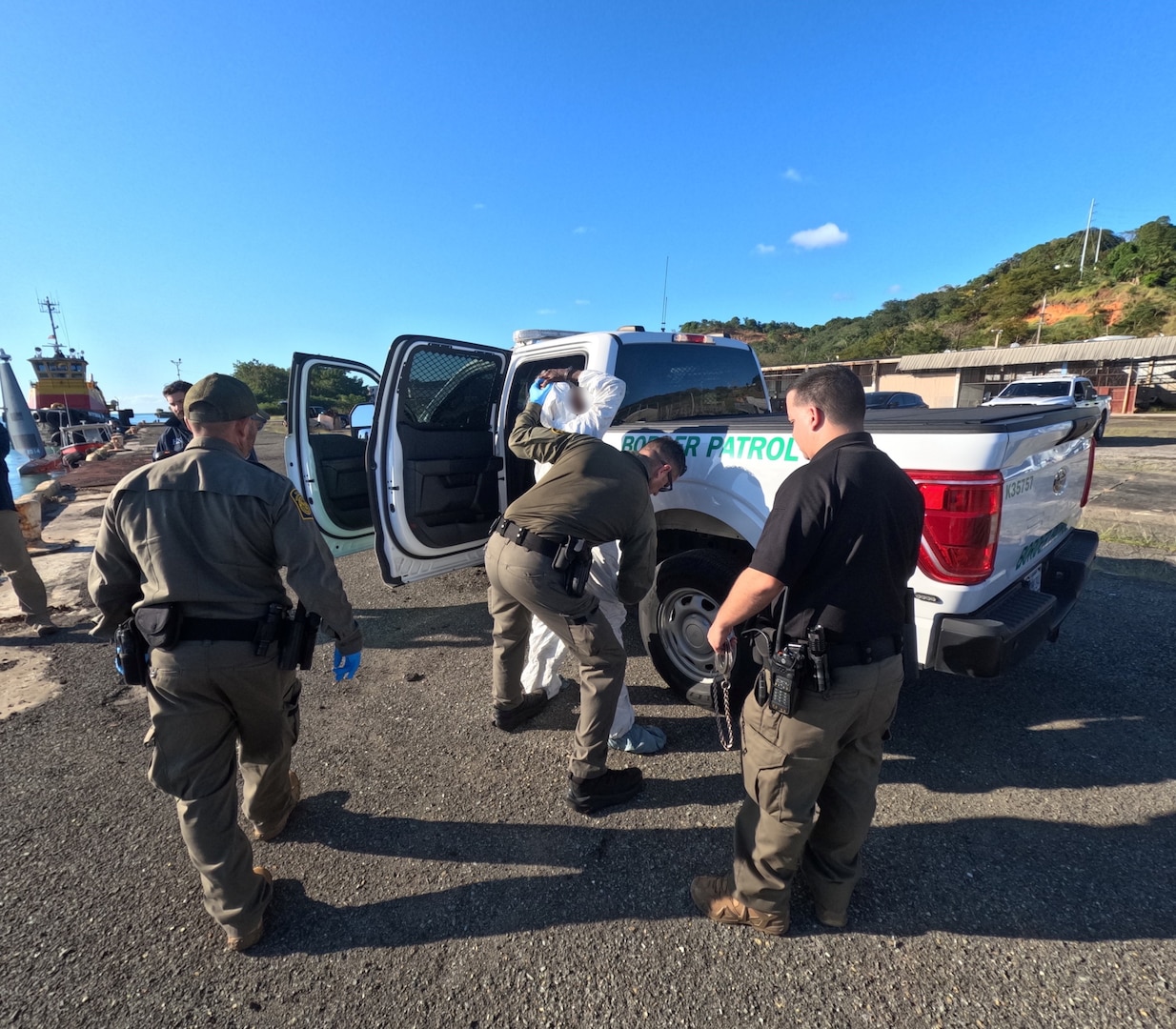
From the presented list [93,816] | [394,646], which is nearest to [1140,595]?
[394,646]

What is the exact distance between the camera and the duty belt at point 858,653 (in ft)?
5.83

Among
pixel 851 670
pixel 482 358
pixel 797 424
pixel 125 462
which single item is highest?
pixel 482 358

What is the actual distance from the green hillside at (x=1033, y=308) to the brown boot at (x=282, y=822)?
39.0 metres

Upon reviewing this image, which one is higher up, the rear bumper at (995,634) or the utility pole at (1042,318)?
the utility pole at (1042,318)

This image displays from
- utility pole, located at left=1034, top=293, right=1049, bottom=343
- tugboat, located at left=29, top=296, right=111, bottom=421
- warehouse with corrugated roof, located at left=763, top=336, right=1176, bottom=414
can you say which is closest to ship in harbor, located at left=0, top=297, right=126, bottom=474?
tugboat, located at left=29, top=296, right=111, bottom=421

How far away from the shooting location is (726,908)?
2027 millimetres

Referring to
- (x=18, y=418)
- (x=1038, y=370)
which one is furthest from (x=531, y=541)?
(x=1038, y=370)

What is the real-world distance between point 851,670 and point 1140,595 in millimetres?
4835

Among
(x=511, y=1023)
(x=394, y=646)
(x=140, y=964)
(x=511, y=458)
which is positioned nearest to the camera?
(x=511, y=1023)

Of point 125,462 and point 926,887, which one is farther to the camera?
point 125,462

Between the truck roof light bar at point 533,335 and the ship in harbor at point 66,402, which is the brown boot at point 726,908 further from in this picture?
the ship in harbor at point 66,402

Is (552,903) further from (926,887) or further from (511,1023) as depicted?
(926,887)

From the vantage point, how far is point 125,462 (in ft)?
60.4

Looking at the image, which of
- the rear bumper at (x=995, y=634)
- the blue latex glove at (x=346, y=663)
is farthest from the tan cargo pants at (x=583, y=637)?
the rear bumper at (x=995, y=634)
